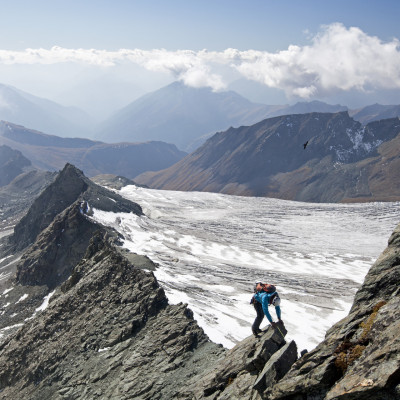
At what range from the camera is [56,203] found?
13088 centimetres

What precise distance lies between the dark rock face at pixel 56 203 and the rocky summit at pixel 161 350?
5240cm

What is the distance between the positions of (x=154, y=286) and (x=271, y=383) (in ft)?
82.9

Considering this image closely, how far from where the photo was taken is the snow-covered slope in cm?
5734

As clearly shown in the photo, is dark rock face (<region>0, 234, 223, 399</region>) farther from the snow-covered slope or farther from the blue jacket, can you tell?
the blue jacket

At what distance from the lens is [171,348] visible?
104 feet

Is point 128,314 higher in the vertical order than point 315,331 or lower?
higher

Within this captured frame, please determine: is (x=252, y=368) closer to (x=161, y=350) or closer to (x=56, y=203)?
(x=161, y=350)

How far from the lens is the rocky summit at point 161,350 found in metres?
14.2

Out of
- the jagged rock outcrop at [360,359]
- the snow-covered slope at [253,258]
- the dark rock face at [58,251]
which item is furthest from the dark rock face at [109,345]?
the dark rock face at [58,251]

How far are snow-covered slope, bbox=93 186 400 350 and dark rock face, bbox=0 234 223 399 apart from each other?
630 centimetres


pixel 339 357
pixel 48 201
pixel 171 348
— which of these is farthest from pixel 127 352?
pixel 48 201

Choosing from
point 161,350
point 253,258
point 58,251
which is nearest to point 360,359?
point 161,350

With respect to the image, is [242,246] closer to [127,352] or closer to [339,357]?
[127,352]

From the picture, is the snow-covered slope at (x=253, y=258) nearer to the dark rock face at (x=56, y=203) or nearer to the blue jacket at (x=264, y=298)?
the dark rock face at (x=56, y=203)
